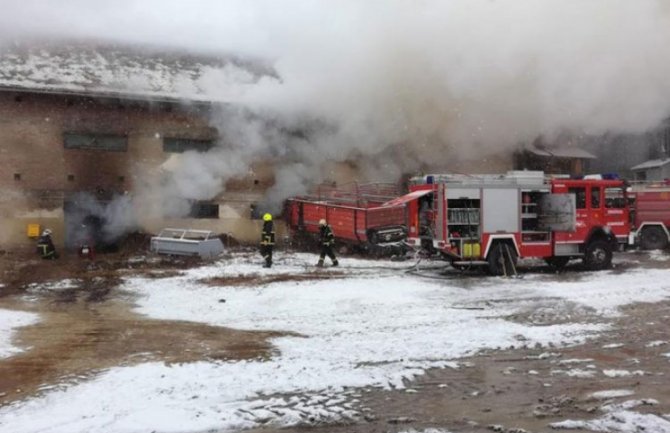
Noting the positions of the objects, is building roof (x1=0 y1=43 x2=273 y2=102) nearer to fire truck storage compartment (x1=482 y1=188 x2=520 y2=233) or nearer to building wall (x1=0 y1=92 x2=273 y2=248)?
building wall (x1=0 y1=92 x2=273 y2=248)

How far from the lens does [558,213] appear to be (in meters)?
12.7

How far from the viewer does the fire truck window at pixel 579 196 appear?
12.9m

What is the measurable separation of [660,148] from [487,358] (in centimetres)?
2916

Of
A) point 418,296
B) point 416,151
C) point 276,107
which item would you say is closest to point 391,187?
point 416,151

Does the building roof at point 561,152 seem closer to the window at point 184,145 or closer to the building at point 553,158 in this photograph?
the building at point 553,158

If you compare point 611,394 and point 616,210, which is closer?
point 611,394

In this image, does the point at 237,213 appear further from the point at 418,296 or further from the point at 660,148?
the point at 660,148

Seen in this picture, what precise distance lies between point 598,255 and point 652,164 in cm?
1959

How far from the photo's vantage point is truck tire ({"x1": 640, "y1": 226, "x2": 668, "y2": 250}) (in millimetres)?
17844

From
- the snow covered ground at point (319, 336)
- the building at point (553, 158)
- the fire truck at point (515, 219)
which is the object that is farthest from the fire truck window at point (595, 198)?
the building at point (553, 158)

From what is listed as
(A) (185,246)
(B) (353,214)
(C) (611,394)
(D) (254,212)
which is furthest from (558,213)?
(D) (254,212)

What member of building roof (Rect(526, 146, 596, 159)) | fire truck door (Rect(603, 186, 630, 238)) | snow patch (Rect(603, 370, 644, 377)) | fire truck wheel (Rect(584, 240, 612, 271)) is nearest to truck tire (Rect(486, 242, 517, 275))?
fire truck wheel (Rect(584, 240, 612, 271))

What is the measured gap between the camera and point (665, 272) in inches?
485

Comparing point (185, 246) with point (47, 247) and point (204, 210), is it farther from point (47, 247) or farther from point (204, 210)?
point (47, 247)
